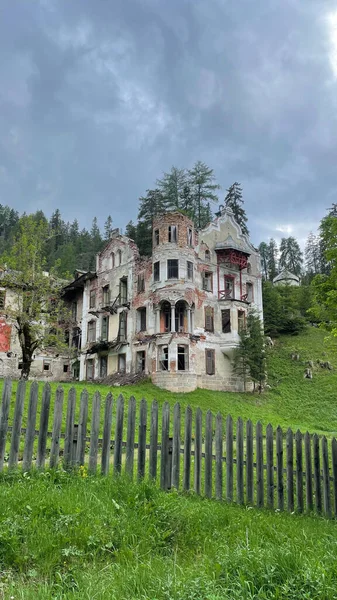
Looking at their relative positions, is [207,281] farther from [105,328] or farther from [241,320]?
[105,328]

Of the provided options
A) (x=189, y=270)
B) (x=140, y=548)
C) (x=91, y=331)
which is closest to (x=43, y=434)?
(x=140, y=548)

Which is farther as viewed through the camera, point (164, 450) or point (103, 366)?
point (103, 366)

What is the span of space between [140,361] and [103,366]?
5050mm

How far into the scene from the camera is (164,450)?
762cm

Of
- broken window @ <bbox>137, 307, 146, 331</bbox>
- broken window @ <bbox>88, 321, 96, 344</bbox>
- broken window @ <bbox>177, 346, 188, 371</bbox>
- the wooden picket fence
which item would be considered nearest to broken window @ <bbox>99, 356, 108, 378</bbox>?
broken window @ <bbox>88, 321, 96, 344</bbox>

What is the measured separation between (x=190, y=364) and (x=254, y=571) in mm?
30552

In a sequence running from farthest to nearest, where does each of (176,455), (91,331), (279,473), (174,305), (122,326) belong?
(91,331), (122,326), (174,305), (279,473), (176,455)

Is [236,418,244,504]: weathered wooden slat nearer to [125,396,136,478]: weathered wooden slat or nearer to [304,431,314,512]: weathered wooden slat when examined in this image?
[304,431,314,512]: weathered wooden slat

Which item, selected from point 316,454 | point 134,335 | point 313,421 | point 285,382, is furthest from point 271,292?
point 316,454

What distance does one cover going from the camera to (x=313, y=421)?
28.9 meters

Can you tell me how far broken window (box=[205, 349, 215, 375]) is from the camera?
35.8 metres

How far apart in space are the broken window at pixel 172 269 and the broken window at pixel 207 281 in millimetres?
3515

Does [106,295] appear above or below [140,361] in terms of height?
above

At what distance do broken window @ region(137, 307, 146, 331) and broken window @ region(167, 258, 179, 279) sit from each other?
3931mm
